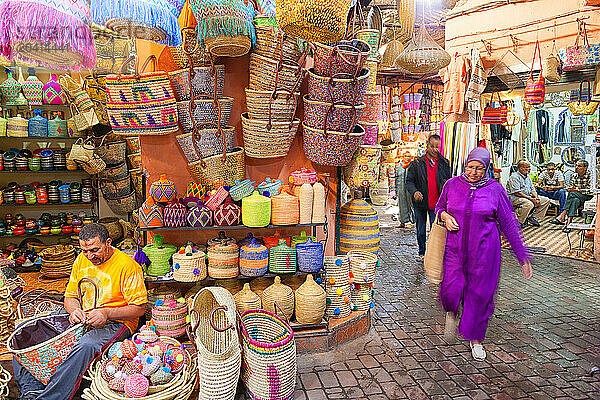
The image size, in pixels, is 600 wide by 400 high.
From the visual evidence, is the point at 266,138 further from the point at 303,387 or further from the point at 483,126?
the point at 483,126

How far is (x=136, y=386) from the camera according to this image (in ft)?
8.54

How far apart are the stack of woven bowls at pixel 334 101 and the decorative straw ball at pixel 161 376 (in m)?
2.08

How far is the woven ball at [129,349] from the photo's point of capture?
279 cm

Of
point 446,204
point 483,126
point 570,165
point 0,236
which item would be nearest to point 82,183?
point 0,236

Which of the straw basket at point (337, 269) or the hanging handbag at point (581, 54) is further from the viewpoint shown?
the hanging handbag at point (581, 54)

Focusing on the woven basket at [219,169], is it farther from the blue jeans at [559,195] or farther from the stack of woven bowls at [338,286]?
the blue jeans at [559,195]

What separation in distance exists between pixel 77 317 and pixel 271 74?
2288 mm

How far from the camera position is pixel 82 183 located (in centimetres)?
639

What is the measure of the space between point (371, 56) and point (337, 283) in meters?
2.20

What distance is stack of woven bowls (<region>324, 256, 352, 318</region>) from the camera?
13.3 feet

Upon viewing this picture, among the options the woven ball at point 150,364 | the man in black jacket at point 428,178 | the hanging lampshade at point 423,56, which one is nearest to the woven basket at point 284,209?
the woven ball at point 150,364

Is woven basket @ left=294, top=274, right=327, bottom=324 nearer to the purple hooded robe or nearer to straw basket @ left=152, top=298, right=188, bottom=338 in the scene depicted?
straw basket @ left=152, top=298, right=188, bottom=338

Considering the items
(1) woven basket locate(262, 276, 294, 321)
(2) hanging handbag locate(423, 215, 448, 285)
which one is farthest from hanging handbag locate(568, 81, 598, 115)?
(1) woven basket locate(262, 276, 294, 321)

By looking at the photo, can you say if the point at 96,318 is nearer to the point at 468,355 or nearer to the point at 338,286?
the point at 338,286
